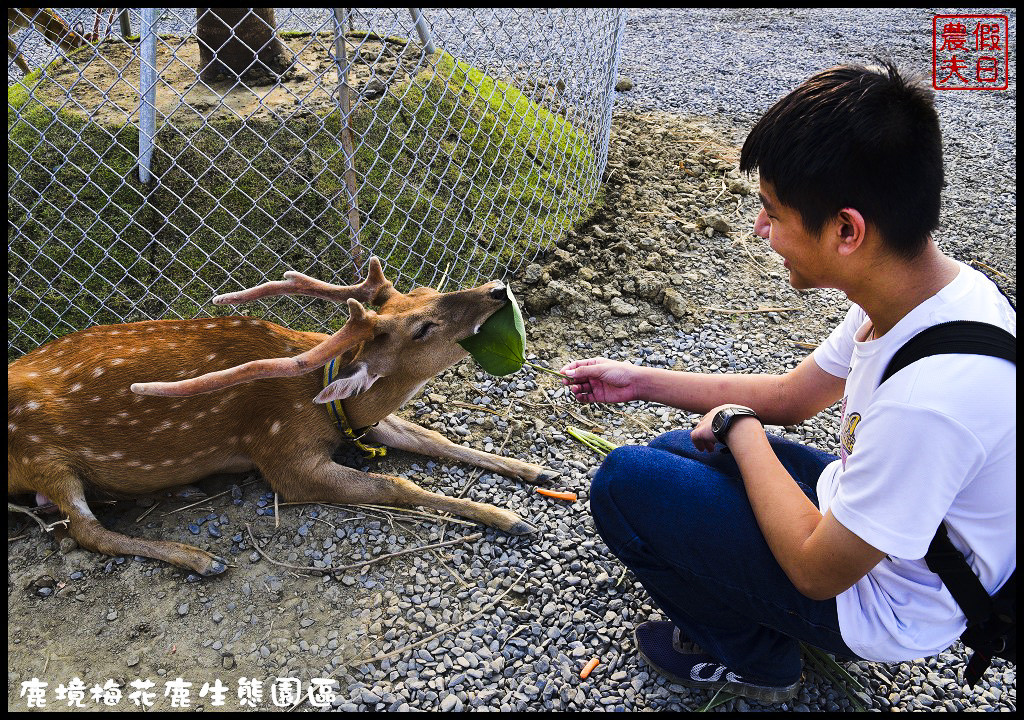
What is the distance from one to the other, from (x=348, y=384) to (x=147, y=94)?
1.80 metres

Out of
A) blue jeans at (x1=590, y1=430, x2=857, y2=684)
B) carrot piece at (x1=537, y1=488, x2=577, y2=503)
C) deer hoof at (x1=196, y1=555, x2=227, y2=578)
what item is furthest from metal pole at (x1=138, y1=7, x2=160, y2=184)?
blue jeans at (x1=590, y1=430, x2=857, y2=684)

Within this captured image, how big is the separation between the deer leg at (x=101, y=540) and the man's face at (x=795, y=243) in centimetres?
220

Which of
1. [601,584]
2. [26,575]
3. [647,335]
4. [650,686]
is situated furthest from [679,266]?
[26,575]

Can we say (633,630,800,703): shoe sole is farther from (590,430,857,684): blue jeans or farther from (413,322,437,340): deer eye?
(413,322,437,340): deer eye

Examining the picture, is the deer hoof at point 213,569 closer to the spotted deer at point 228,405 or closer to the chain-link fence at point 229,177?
the spotted deer at point 228,405

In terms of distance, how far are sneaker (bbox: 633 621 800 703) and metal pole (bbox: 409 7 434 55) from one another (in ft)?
10.8

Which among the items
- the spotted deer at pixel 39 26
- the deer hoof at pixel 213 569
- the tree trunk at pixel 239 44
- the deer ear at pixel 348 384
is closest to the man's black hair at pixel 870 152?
the deer ear at pixel 348 384

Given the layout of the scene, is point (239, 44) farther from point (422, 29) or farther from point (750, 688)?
point (750, 688)

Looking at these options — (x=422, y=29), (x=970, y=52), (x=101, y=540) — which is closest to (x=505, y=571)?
(x=101, y=540)

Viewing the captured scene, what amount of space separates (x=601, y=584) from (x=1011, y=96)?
7793 mm

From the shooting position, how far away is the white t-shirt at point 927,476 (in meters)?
1.55

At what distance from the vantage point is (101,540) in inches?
113

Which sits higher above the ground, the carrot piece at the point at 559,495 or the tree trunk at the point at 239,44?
the tree trunk at the point at 239,44

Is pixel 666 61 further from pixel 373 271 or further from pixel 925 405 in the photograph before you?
pixel 925 405
